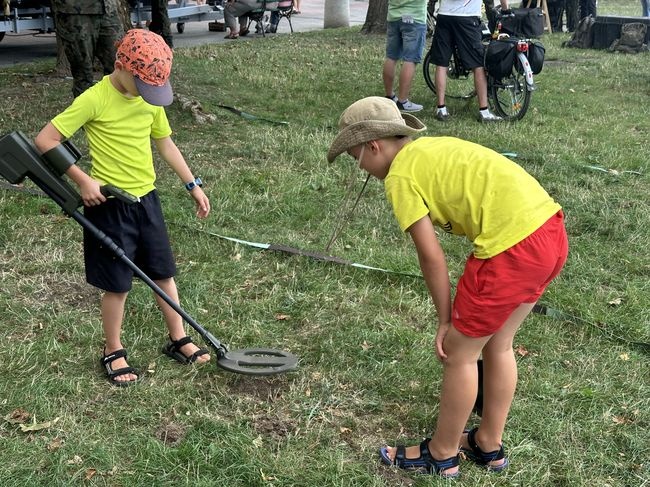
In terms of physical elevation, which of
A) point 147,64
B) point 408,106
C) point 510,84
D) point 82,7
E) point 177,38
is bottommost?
point 408,106

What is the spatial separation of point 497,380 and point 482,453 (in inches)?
13.2

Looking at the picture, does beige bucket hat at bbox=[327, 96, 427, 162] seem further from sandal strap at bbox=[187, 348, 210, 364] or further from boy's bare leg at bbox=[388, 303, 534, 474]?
sandal strap at bbox=[187, 348, 210, 364]

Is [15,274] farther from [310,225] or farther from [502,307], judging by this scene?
[502,307]

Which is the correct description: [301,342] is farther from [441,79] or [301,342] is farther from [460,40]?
[460,40]

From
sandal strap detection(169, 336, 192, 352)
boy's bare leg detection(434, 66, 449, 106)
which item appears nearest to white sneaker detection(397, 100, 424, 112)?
boy's bare leg detection(434, 66, 449, 106)

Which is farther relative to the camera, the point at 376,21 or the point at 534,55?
the point at 376,21

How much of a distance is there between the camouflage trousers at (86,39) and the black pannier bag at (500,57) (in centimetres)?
360

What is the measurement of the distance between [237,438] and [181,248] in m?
1.92

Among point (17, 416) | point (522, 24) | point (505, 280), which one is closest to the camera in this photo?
point (505, 280)

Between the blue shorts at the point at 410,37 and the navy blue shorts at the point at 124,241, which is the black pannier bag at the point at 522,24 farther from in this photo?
the navy blue shorts at the point at 124,241

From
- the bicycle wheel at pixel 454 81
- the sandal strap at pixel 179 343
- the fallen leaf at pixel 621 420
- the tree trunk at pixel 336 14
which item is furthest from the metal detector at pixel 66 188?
the tree trunk at pixel 336 14

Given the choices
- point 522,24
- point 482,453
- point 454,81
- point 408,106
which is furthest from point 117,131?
point 454,81

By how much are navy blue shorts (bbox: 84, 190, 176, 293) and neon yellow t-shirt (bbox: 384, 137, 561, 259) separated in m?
1.23

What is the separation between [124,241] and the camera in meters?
3.07
